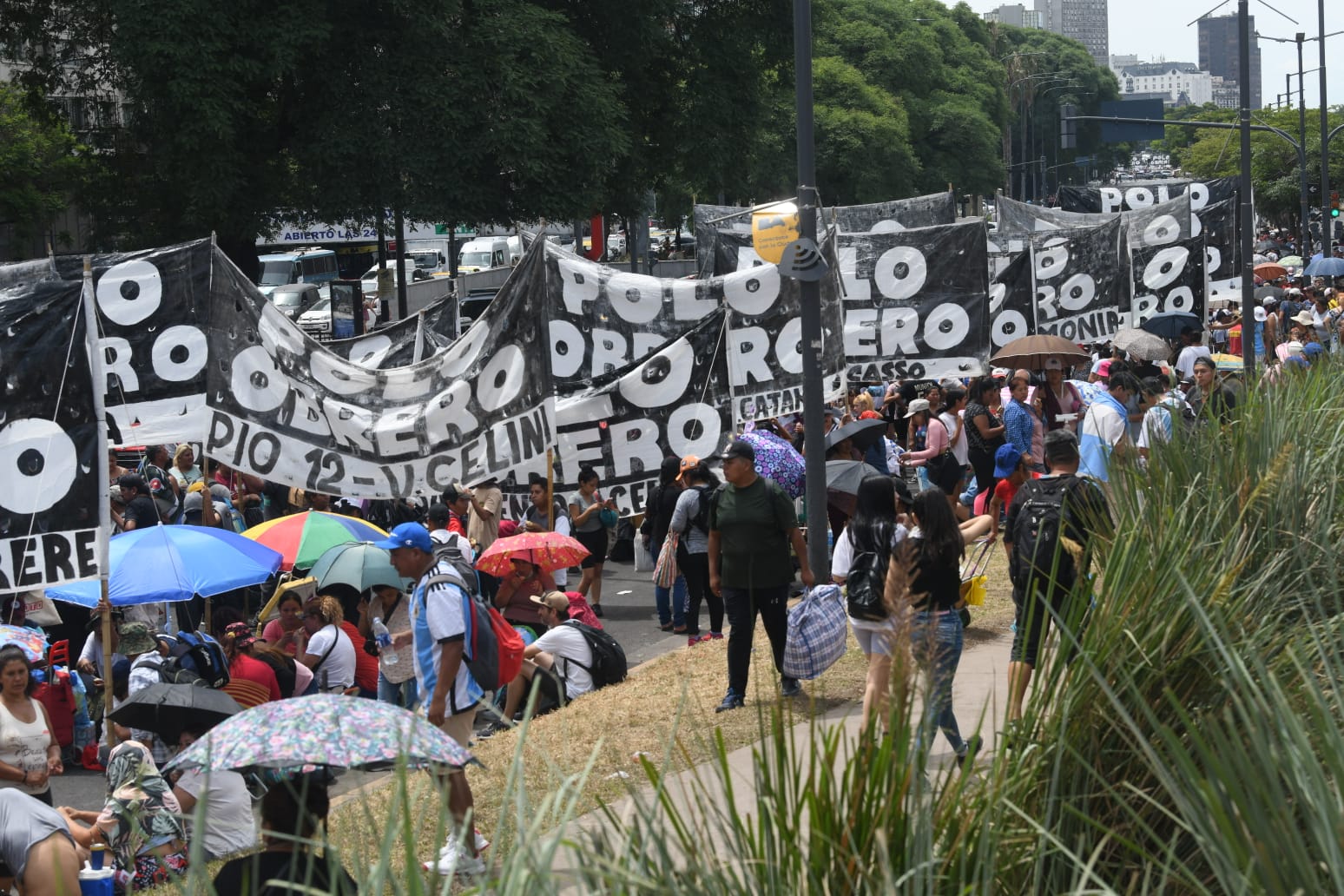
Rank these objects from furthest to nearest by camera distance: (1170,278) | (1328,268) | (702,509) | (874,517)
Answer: (1328,268)
(1170,278)
(702,509)
(874,517)

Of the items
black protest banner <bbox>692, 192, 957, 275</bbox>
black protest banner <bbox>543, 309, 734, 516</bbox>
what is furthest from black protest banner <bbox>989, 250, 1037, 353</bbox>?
black protest banner <bbox>543, 309, 734, 516</bbox>

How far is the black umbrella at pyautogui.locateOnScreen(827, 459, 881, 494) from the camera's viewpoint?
12.4m

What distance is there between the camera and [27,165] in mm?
40531

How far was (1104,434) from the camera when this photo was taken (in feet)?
35.7

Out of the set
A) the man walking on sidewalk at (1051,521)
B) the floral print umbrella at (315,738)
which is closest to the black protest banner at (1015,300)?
the man walking on sidewalk at (1051,521)

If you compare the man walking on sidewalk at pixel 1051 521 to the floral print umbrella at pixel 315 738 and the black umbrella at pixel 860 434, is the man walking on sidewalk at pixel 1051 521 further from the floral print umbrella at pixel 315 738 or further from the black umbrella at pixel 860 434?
the black umbrella at pixel 860 434

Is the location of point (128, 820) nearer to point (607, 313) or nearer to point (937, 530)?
point (937, 530)

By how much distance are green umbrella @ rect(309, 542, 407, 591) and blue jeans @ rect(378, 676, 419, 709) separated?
3.16 feet

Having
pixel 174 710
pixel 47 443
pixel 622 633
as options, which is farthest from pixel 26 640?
pixel 622 633

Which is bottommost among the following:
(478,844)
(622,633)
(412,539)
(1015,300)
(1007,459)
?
(622,633)

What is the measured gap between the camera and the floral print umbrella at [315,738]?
4707 millimetres

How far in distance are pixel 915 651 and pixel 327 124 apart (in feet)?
78.1

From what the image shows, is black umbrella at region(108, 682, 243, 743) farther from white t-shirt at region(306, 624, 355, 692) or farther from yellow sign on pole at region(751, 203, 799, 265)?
yellow sign on pole at region(751, 203, 799, 265)

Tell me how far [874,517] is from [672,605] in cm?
587
